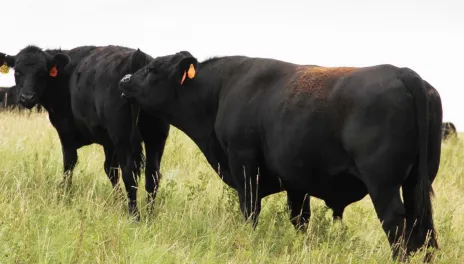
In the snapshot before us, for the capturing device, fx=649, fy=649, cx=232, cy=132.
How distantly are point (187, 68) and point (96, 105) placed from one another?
4.53 ft

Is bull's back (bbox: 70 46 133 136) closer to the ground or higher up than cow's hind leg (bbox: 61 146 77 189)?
higher up

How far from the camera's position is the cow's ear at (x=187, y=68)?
24.6 feet

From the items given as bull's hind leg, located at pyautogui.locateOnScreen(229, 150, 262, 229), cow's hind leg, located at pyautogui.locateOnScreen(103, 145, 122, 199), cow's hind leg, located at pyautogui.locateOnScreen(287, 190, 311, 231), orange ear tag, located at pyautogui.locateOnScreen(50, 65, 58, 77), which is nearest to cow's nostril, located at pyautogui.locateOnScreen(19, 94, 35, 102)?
orange ear tag, located at pyautogui.locateOnScreen(50, 65, 58, 77)

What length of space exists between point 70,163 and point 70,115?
69 centimetres

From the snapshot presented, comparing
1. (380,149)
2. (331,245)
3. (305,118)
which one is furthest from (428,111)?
(331,245)

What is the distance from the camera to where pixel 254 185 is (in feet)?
22.7

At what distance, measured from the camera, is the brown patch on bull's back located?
6199mm

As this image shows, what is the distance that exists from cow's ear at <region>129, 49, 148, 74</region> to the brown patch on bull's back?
239 centimetres

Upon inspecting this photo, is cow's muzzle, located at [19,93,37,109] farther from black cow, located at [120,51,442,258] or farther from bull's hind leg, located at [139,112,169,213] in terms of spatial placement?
black cow, located at [120,51,442,258]

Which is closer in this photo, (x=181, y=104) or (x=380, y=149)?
(x=380, y=149)

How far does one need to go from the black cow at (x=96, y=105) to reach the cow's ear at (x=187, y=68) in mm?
842

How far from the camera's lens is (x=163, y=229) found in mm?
6715

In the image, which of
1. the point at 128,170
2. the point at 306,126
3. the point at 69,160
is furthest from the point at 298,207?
the point at 69,160

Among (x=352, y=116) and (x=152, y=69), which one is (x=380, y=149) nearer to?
(x=352, y=116)
